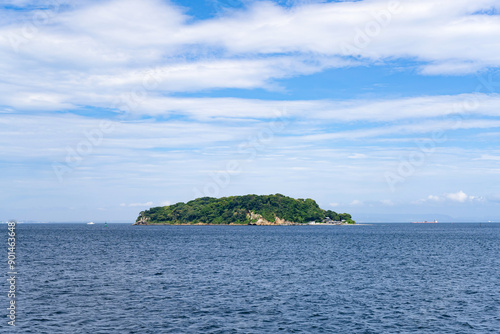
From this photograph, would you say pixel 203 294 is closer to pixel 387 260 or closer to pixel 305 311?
pixel 305 311

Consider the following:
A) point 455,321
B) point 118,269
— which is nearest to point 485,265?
point 455,321

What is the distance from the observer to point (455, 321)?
134 feet

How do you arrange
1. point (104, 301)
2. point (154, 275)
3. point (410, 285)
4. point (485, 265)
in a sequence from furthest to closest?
point (485, 265) < point (154, 275) < point (410, 285) < point (104, 301)

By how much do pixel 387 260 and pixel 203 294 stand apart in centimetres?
5505

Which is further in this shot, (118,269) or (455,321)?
(118,269)

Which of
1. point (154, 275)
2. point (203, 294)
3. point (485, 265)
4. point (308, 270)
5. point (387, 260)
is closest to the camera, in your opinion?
point (203, 294)

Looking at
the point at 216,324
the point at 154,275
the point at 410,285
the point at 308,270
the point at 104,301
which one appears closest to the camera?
the point at 216,324

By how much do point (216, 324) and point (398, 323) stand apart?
17.5 m

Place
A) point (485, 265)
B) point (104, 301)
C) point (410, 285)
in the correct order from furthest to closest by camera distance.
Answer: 1. point (485, 265)
2. point (410, 285)
3. point (104, 301)

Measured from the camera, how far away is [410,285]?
199ft

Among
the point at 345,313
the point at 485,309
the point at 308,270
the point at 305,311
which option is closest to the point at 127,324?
the point at 305,311

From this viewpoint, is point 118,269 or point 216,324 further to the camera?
point 118,269

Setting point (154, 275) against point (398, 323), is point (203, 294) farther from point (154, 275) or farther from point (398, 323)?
point (398, 323)

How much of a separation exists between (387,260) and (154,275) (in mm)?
52759
